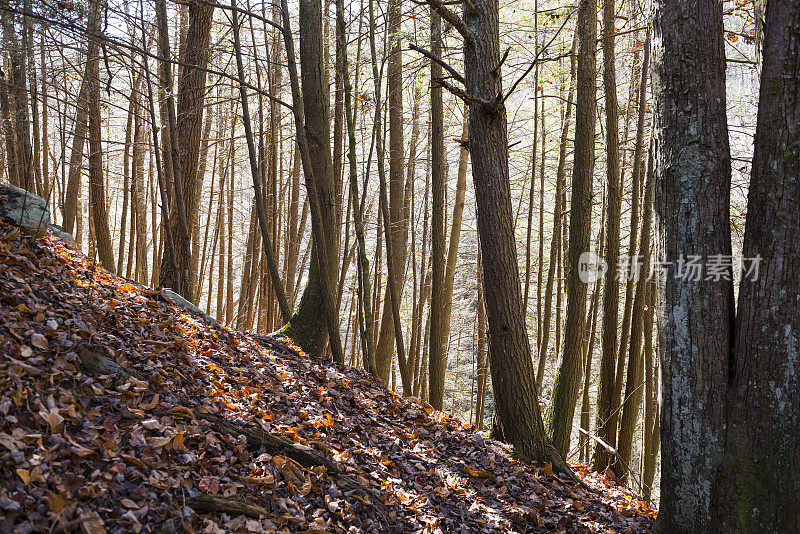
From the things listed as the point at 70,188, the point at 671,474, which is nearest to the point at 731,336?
the point at 671,474

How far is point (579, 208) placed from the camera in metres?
5.76

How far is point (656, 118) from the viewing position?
121 inches

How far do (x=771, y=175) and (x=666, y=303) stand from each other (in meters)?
0.84

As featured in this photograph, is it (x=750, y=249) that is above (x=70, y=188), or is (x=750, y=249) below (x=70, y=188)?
below

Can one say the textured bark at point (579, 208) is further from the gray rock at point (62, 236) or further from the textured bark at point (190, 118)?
the gray rock at point (62, 236)

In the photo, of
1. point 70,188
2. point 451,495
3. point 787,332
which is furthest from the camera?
point 70,188

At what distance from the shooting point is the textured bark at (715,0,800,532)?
8.44ft

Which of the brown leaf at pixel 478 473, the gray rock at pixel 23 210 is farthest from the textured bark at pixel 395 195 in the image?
the gray rock at pixel 23 210

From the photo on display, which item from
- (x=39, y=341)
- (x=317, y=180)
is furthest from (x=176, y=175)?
(x=39, y=341)

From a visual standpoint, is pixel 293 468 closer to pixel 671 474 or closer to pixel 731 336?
pixel 671 474

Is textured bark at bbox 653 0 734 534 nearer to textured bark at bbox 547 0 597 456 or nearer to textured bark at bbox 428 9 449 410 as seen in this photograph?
textured bark at bbox 547 0 597 456

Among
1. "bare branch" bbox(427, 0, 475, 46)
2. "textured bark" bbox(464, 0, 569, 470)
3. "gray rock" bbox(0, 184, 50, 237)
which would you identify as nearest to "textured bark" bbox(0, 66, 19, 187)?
"gray rock" bbox(0, 184, 50, 237)

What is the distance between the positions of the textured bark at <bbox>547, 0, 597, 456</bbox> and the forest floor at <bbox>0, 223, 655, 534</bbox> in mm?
810

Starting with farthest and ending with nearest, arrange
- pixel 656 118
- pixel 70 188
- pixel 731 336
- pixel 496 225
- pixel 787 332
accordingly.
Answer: pixel 70 188
pixel 496 225
pixel 656 118
pixel 731 336
pixel 787 332
